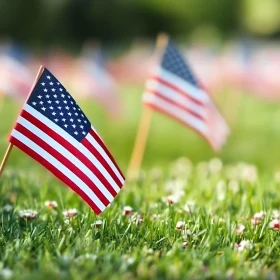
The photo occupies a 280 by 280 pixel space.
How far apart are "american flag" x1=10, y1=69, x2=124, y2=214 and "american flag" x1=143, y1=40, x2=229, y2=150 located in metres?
2.05

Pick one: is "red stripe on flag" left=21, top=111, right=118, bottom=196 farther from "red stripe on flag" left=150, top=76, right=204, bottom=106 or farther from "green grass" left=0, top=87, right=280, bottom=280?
"red stripe on flag" left=150, top=76, right=204, bottom=106

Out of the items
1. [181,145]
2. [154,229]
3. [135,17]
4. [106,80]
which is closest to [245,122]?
[181,145]

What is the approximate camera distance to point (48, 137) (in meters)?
4.84

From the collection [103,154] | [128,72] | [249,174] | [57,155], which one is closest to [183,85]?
[249,174]

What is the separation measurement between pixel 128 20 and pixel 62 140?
3008 cm

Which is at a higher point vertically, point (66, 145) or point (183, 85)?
point (183, 85)

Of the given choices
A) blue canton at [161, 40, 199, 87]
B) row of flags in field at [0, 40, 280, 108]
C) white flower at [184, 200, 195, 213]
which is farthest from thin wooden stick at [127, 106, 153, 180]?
white flower at [184, 200, 195, 213]

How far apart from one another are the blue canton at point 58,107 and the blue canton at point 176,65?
2.22 meters

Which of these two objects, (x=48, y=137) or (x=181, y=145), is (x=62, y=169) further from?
(x=181, y=145)

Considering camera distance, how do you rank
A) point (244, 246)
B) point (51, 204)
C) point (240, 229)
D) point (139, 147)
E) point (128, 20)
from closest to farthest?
point (244, 246)
point (240, 229)
point (51, 204)
point (139, 147)
point (128, 20)

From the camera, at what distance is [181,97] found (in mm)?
6887

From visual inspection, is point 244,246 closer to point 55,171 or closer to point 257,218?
point 257,218

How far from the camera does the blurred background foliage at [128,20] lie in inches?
1241

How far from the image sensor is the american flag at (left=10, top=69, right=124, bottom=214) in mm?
4824
